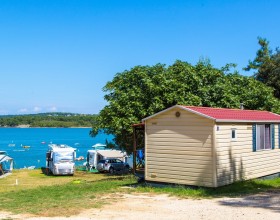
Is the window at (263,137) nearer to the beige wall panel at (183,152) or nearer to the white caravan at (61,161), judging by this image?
the beige wall panel at (183,152)

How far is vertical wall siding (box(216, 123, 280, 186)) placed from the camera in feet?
51.7

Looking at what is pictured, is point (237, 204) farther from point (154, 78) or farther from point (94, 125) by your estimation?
point (94, 125)

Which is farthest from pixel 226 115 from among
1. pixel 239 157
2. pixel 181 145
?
pixel 181 145

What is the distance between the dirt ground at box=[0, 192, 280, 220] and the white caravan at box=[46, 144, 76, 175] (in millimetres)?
23134

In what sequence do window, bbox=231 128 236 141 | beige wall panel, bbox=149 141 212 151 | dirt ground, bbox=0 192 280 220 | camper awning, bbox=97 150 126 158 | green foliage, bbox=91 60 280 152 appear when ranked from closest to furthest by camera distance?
dirt ground, bbox=0 192 280 220 → beige wall panel, bbox=149 141 212 151 → window, bbox=231 128 236 141 → green foliage, bbox=91 60 280 152 → camper awning, bbox=97 150 126 158

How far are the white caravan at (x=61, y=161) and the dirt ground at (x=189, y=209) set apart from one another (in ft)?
75.9

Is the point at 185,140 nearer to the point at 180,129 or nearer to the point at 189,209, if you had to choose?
the point at 180,129

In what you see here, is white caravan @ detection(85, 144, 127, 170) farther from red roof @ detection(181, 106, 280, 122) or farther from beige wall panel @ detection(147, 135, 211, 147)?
beige wall panel @ detection(147, 135, 211, 147)

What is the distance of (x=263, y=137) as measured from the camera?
18.8 metres

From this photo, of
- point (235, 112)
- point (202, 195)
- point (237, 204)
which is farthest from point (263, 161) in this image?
point (237, 204)

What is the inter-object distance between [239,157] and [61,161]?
76.6ft

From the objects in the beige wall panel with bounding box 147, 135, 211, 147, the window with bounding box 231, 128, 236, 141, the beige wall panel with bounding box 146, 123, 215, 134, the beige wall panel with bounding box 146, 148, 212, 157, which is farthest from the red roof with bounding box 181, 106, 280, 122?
the beige wall panel with bounding box 146, 148, 212, 157

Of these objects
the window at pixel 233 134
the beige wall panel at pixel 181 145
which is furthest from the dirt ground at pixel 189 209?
the window at pixel 233 134

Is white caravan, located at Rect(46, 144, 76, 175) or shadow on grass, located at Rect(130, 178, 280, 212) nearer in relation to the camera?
shadow on grass, located at Rect(130, 178, 280, 212)
